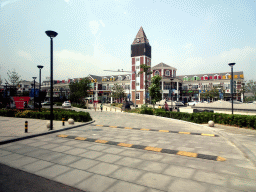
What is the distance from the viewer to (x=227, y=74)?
2458 inches

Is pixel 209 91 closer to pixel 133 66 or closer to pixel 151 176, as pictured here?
pixel 133 66

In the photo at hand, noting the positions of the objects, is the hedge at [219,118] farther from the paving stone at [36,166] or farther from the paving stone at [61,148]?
the paving stone at [36,166]

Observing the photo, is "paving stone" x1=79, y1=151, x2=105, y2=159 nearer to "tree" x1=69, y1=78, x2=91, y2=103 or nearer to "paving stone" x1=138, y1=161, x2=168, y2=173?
"paving stone" x1=138, y1=161, x2=168, y2=173

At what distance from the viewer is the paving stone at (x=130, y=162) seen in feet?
20.3

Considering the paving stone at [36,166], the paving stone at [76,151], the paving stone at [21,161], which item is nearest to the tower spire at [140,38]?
the paving stone at [76,151]

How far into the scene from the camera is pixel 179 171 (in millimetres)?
5660

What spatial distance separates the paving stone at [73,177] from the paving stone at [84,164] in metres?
0.32

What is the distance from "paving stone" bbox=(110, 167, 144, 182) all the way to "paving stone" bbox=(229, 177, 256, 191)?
2.69 m

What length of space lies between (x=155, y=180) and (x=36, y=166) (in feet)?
14.2

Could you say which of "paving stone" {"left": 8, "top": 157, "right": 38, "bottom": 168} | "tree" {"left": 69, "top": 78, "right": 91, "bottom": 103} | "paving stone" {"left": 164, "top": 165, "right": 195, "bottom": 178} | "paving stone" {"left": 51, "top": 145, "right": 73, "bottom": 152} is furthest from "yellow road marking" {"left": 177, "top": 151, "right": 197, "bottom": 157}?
"tree" {"left": 69, "top": 78, "right": 91, "bottom": 103}

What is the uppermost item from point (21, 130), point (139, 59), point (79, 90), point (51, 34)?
point (139, 59)

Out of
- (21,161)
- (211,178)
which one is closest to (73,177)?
(21,161)

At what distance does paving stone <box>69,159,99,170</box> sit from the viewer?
19.7 ft

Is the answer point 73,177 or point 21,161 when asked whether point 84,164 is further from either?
point 21,161
